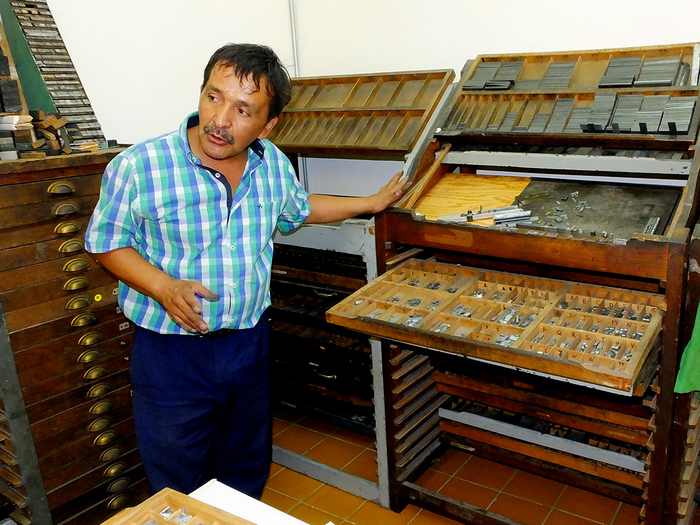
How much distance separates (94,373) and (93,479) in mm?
449

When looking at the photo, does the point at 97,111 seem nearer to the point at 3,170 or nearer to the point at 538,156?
the point at 3,170

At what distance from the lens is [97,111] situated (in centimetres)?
299

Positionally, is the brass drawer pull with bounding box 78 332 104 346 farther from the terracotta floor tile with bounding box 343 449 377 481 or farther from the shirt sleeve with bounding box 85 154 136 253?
the terracotta floor tile with bounding box 343 449 377 481

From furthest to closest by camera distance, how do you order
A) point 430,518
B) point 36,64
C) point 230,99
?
point 430,518, point 36,64, point 230,99

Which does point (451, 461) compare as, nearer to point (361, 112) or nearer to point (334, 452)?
point (334, 452)

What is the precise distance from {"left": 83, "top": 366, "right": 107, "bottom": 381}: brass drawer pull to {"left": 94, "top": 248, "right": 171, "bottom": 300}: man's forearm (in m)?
0.82

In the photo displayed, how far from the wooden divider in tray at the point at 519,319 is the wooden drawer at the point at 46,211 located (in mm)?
1092

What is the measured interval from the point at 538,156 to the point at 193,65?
194 cm

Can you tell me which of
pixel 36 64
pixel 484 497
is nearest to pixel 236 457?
pixel 484 497

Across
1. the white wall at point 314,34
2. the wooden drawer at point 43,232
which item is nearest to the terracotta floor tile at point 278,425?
the wooden drawer at point 43,232

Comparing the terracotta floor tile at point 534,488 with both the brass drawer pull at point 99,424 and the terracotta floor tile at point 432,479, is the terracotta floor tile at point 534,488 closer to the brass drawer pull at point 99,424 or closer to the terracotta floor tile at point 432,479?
the terracotta floor tile at point 432,479

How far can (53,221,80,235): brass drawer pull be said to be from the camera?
2.38 meters

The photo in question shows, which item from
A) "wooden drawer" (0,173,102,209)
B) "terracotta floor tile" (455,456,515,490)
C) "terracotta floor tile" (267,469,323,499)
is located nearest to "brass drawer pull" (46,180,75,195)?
"wooden drawer" (0,173,102,209)

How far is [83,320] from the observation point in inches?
98.3
